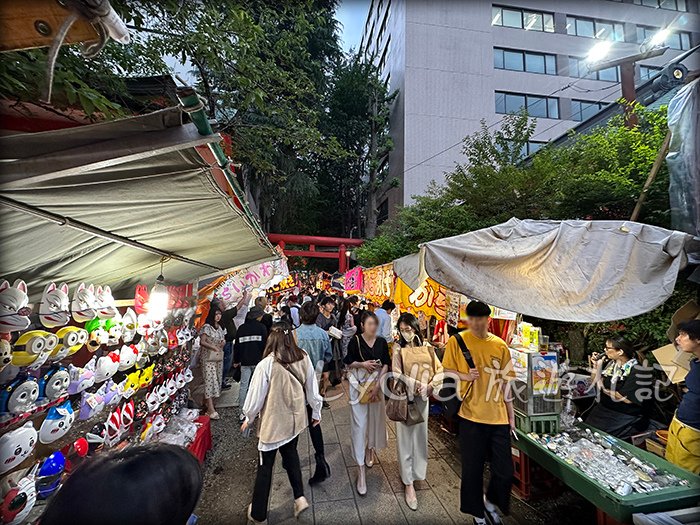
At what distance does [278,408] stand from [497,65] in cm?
2364

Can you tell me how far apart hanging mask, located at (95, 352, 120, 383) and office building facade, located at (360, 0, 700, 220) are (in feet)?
54.3

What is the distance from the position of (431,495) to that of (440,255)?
2.84m

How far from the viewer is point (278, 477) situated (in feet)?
12.6

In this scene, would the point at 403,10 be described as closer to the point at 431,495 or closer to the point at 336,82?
the point at 336,82

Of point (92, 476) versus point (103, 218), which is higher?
point (103, 218)

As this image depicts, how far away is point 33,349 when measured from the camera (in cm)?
199

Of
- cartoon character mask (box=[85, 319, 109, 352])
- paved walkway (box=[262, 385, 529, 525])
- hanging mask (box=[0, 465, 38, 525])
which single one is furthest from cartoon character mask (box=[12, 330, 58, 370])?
paved walkway (box=[262, 385, 529, 525])

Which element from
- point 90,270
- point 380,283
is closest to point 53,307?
point 90,270

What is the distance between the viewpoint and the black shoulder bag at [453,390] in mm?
3125

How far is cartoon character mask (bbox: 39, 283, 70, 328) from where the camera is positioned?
2158mm

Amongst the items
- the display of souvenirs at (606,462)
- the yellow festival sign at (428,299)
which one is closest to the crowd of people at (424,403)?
the display of souvenirs at (606,462)

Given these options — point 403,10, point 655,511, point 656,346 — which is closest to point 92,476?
point 655,511

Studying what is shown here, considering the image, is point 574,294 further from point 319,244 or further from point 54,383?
point 319,244

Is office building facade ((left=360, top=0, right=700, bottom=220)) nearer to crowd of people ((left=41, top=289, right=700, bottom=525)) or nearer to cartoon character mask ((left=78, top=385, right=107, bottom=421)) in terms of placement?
crowd of people ((left=41, top=289, right=700, bottom=525))
